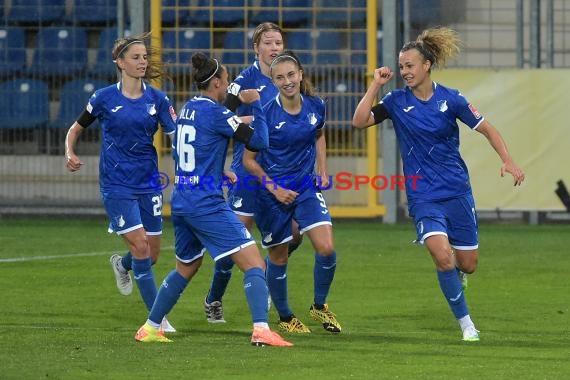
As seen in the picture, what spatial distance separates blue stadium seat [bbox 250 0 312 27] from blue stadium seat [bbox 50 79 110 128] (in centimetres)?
249

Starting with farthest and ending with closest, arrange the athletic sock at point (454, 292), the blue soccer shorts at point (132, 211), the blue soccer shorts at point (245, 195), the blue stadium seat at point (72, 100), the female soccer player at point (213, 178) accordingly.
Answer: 1. the blue stadium seat at point (72, 100)
2. the blue soccer shorts at point (245, 195)
3. the blue soccer shorts at point (132, 211)
4. the athletic sock at point (454, 292)
5. the female soccer player at point (213, 178)

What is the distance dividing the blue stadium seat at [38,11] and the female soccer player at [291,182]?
11760 mm

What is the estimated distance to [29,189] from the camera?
797 inches

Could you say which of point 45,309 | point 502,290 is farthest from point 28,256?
point 502,290

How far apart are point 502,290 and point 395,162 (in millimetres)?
7558

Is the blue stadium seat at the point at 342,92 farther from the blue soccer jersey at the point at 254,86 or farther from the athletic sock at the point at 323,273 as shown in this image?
the athletic sock at the point at 323,273

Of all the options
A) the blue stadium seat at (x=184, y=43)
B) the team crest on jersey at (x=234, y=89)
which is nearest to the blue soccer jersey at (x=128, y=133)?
the team crest on jersey at (x=234, y=89)

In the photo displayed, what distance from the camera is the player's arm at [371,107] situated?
30.6 ft

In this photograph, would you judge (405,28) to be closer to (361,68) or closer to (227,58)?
(361,68)

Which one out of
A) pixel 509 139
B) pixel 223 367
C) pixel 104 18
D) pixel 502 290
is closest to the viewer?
pixel 223 367

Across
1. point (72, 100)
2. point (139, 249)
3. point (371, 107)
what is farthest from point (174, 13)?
point (371, 107)

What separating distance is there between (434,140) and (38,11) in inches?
495

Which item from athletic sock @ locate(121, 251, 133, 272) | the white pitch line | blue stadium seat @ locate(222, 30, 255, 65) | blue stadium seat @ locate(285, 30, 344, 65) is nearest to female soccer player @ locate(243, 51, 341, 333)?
athletic sock @ locate(121, 251, 133, 272)

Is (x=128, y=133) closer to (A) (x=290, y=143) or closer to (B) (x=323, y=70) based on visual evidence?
(A) (x=290, y=143)
